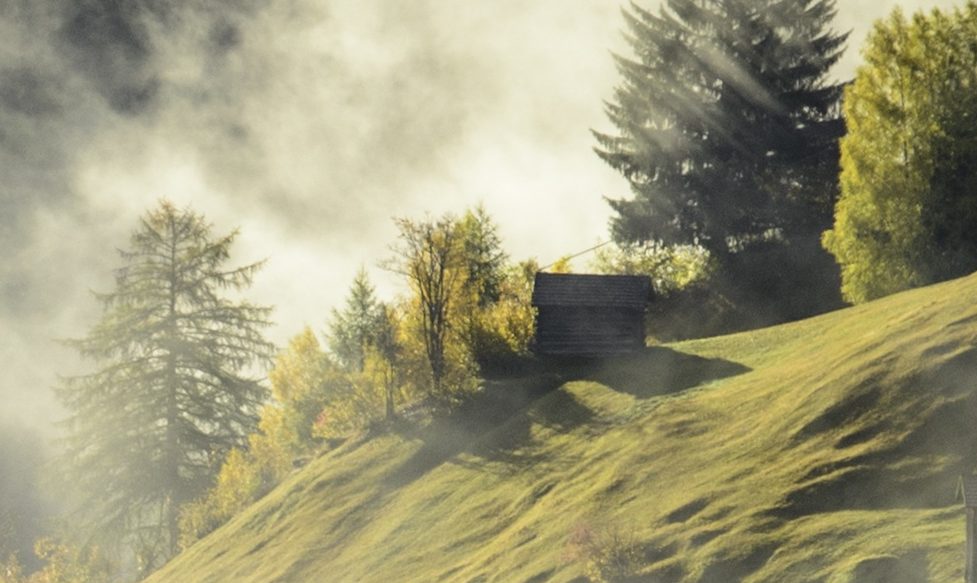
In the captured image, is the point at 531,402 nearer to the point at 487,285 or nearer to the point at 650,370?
the point at 650,370

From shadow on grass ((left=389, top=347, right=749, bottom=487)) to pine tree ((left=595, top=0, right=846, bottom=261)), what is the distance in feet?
48.2

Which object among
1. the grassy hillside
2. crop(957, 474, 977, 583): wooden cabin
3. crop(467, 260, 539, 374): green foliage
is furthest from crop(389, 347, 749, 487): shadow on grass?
crop(957, 474, 977, 583): wooden cabin

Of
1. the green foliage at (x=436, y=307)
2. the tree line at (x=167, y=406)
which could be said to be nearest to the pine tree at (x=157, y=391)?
the tree line at (x=167, y=406)

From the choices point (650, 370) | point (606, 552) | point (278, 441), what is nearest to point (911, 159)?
point (650, 370)

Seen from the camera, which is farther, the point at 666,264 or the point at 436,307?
the point at 666,264

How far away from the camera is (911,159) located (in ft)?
156

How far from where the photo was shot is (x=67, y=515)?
70.7 meters

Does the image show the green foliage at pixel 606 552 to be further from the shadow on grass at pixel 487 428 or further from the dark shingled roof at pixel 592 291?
the dark shingled roof at pixel 592 291

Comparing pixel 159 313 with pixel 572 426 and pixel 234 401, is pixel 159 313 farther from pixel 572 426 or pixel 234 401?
pixel 572 426

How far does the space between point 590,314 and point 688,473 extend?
23092 mm

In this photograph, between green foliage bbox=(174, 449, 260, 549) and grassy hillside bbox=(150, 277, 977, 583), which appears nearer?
grassy hillside bbox=(150, 277, 977, 583)

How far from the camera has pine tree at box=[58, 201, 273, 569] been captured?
69188 millimetres

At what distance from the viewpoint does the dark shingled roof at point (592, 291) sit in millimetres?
55625

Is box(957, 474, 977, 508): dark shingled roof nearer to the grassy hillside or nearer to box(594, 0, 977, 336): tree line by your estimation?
the grassy hillside
